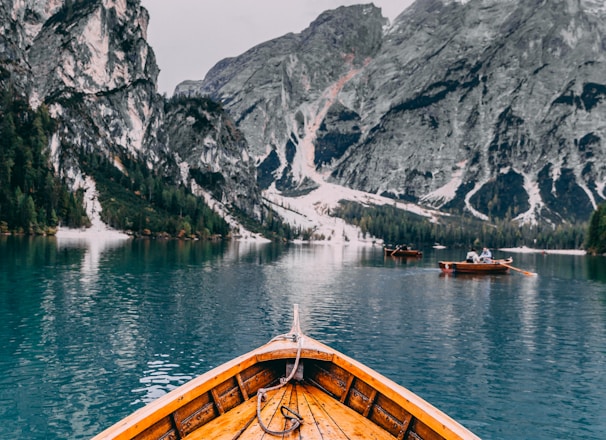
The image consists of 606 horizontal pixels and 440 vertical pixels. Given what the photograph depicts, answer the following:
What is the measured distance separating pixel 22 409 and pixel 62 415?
6.57 feet

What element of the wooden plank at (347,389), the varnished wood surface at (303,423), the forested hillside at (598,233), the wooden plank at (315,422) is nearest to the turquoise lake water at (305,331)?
the wooden plank at (347,389)

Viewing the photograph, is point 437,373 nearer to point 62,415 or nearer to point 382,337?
point 382,337

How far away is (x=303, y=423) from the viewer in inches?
519

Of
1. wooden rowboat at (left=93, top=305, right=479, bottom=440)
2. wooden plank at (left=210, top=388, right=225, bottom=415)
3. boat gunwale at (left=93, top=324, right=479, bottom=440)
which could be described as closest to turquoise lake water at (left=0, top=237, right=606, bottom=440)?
wooden plank at (left=210, top=388, right=225, bottom=415)

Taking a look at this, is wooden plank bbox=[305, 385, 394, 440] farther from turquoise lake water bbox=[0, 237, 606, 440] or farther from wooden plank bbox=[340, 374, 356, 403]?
turquoise lake water bbox=[0, 237, 606, 440]

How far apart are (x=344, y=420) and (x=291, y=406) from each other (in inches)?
60.1

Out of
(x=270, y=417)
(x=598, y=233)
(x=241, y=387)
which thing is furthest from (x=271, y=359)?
(x=598, y=233)

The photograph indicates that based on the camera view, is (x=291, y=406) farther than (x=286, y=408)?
Yes

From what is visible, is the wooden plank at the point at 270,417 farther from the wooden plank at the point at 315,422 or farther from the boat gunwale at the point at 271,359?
the boat gunwale at the point at 271,359

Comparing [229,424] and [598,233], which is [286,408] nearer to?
[229,424]

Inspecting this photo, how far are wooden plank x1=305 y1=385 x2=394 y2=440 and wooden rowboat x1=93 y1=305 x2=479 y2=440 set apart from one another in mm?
27

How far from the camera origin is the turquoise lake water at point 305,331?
23.0m

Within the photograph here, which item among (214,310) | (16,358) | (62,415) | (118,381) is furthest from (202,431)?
(214,310)

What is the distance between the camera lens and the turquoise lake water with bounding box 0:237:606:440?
2298 centimetres
